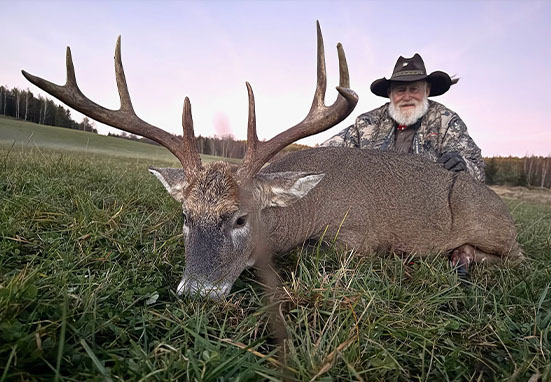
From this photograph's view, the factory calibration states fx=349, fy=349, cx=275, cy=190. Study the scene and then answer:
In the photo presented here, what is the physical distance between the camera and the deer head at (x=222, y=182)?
288cm

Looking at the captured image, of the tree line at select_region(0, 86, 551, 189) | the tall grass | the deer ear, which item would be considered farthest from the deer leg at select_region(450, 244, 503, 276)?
the tree line at select_region(0, 86, 551, 189)

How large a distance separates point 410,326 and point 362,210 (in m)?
2.26

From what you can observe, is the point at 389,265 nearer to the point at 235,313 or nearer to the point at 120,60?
the point at 235,313

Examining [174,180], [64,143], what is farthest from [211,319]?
[64,143]

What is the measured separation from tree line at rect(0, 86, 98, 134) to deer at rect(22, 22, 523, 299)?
61.6m

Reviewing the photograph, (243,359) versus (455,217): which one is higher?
(455,217)

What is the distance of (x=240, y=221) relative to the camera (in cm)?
325

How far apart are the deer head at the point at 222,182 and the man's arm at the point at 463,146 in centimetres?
387

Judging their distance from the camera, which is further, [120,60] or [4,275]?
[120,60]

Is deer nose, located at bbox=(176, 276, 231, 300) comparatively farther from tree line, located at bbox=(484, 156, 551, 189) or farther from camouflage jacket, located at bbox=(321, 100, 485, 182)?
tree line, located at bbox=(484, 156, 551, 189)

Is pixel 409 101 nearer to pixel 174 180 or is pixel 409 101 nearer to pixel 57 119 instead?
pixel 174 180

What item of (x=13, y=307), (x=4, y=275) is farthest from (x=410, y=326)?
(x=4, y=275)

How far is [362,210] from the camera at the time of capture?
4371 millimetres

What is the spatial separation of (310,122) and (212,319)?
233cm
